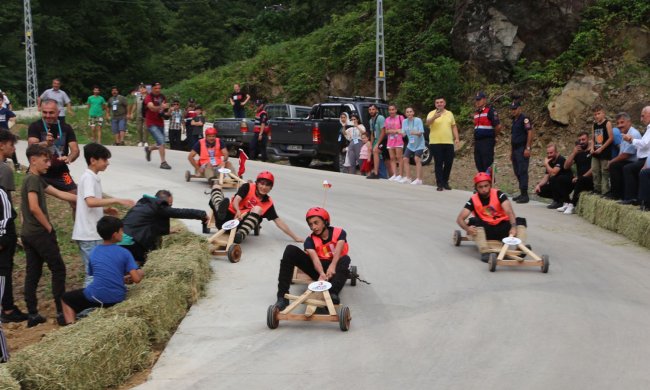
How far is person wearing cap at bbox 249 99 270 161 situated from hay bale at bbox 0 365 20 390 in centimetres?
2021

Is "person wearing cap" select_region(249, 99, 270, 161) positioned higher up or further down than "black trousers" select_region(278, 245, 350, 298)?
higher up

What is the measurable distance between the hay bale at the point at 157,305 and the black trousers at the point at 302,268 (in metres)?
1.11

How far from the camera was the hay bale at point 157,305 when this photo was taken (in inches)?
312

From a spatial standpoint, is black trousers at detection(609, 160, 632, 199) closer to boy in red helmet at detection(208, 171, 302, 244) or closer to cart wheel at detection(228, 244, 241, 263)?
boy in red helmet at detection(208, 171, 302, 244)

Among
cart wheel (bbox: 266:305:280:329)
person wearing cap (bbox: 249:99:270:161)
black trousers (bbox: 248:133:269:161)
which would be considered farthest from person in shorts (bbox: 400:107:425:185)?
cart wheel (bbox: 266:305:280:329)

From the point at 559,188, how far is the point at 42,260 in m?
10.3

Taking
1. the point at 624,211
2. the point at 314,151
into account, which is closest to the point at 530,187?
the point at 314,151

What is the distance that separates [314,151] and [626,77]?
10562mm

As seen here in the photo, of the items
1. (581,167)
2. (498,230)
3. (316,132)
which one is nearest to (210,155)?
(316,132)

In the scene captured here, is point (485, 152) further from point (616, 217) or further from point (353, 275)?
point (353, 275)

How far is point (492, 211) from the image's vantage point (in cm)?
1176

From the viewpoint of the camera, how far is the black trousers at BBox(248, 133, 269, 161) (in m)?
26.2

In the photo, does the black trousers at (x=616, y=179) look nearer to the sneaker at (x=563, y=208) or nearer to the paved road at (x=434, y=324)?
the paved road at (x=434, y=324)

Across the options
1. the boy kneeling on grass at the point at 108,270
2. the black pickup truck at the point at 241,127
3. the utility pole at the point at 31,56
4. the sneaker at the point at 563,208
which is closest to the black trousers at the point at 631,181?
the sneaker at the point at 563,208
